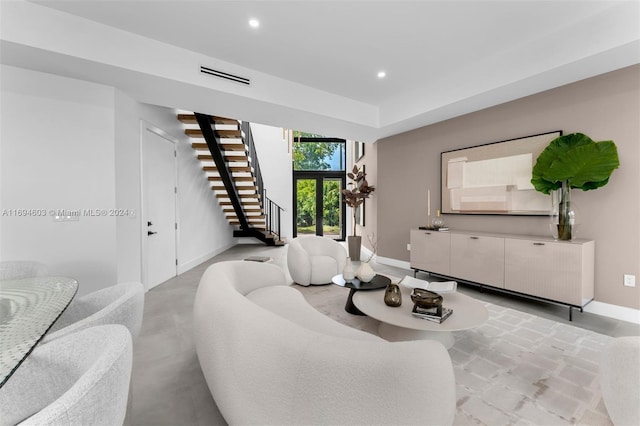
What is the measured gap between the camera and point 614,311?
110 inches

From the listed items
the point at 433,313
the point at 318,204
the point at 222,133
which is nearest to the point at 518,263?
the point at 433,313

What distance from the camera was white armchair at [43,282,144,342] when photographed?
3.73 feet

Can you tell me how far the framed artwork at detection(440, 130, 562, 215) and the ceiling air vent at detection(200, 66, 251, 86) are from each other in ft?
10.8

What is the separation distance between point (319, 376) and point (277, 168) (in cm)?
844

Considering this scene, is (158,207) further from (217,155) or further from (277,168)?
(277,168)

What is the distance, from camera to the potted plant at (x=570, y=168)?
105 inches

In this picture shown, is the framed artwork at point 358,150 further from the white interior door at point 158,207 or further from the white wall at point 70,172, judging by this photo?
the white wall at point 70,172

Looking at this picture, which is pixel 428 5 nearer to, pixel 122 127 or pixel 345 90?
pixel 345 90

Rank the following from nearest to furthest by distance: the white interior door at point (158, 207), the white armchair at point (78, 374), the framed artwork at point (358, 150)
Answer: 1. the white armchair at point (78, 374)
2. the white interior door at point (158, 207)
3. the framed artwork at point (358, 150)

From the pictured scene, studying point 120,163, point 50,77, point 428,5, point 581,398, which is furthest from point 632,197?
point 50,77

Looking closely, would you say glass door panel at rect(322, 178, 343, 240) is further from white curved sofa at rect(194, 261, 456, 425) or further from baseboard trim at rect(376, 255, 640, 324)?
white curved sofa at rect(194, 261, 456, 425)

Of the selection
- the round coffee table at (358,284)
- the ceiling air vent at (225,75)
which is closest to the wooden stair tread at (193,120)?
the ceiling air vent at (225,75)

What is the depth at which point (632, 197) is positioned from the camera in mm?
2707

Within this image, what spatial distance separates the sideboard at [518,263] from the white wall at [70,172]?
4.22 meters
